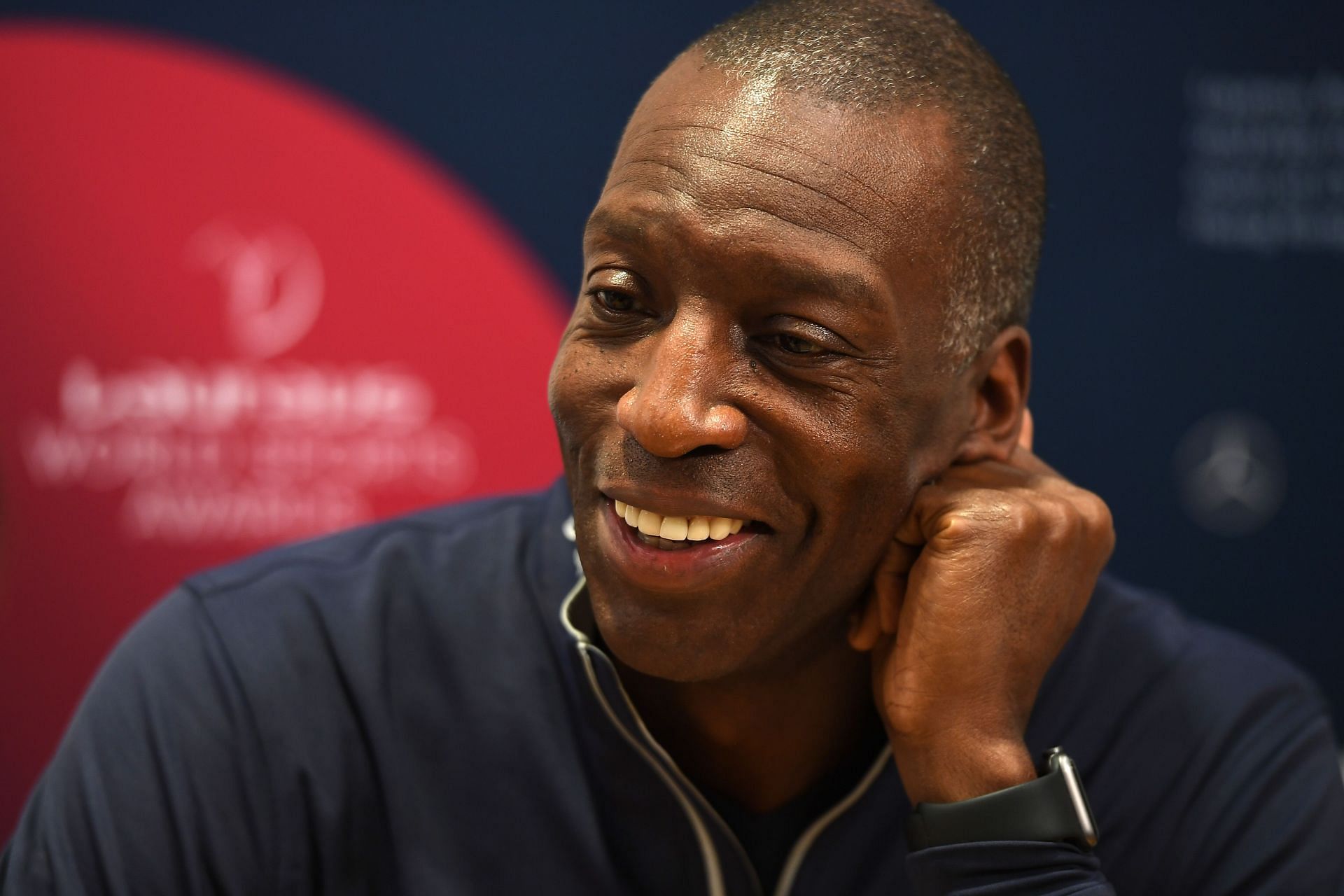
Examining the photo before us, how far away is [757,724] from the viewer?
4.31 feet

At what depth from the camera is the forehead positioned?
1092 mm

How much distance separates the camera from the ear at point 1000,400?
1294 millimetres

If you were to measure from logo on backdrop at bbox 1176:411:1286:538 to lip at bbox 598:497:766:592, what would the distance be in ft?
5.18

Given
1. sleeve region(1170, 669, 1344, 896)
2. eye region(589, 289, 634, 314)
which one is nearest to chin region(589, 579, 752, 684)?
eye region(589, 289, 634, 314)

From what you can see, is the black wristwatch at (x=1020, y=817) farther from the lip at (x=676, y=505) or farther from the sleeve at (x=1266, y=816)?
the lip at (x=676, y=505)

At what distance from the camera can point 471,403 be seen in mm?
2250

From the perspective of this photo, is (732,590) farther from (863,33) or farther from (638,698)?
(863,33)

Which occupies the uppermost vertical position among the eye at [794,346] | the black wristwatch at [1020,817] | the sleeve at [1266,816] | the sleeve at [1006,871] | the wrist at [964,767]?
the eye at [794,346]

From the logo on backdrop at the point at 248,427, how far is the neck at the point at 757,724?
103cm

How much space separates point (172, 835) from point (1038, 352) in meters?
1.72

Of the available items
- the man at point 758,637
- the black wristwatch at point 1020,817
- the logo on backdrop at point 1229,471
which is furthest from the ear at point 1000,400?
the logo on backdrop at point 1229,471

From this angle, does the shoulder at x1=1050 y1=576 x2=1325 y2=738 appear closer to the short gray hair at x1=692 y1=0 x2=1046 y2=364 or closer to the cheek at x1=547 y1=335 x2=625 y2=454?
the short gray hair at x1=692 y1=0 x2=1046 y2=364

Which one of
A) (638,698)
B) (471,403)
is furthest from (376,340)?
(638,698)

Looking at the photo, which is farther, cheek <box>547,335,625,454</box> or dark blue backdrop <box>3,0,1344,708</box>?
dark blue backdrop <box>3,0,1344,708</box>
